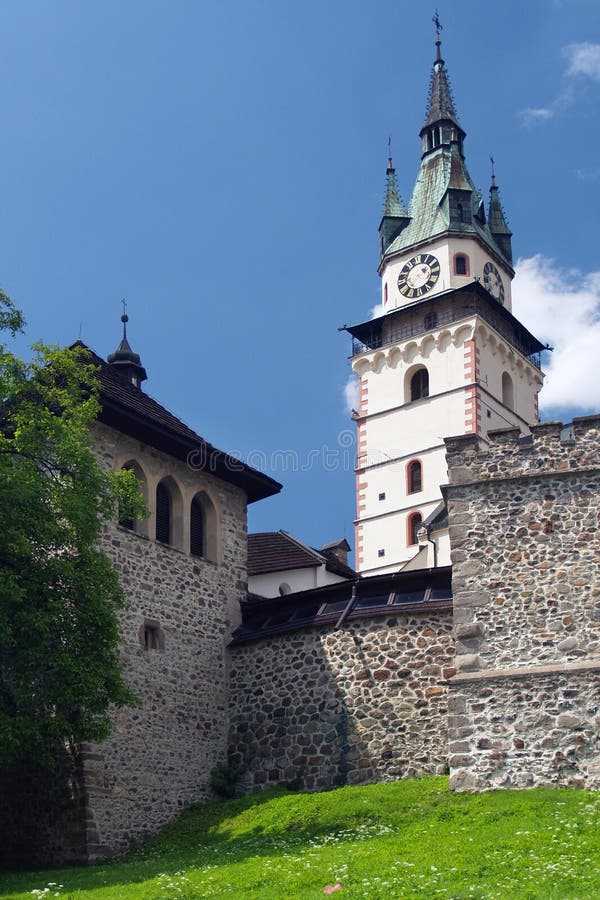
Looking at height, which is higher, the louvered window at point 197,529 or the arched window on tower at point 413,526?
the arched window on tower at point 413,526

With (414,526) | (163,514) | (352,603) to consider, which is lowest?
(352,603)

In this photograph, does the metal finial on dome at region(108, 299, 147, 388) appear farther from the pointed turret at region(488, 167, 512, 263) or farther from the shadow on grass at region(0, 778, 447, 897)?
the pointed turret at region(488, 167, 512, 263)

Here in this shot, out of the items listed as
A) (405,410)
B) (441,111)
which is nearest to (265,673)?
(405,410)

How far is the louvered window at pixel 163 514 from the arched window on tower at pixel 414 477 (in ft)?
105

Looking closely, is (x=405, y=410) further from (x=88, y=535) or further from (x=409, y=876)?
(x=409, y=876)

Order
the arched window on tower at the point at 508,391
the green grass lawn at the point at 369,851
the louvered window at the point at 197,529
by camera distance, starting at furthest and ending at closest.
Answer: the arched window on tower at the point at 508,391 → the louvered window at the point at 197,529 → the green grass lawn at the point at 369,851

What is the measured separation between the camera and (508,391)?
196ft

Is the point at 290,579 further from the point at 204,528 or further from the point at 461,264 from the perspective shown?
the point at 461,264

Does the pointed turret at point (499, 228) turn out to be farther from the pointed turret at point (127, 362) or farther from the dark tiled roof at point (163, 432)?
the dark tiled roof at point (163, 432)

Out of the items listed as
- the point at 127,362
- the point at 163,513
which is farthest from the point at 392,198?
the point at 163,513

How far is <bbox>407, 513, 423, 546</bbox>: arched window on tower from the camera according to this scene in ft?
178

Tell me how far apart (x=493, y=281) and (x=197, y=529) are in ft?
129

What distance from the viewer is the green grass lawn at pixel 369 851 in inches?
542

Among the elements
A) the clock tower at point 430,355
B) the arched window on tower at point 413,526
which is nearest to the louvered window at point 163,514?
the clock tower at point 430,355
